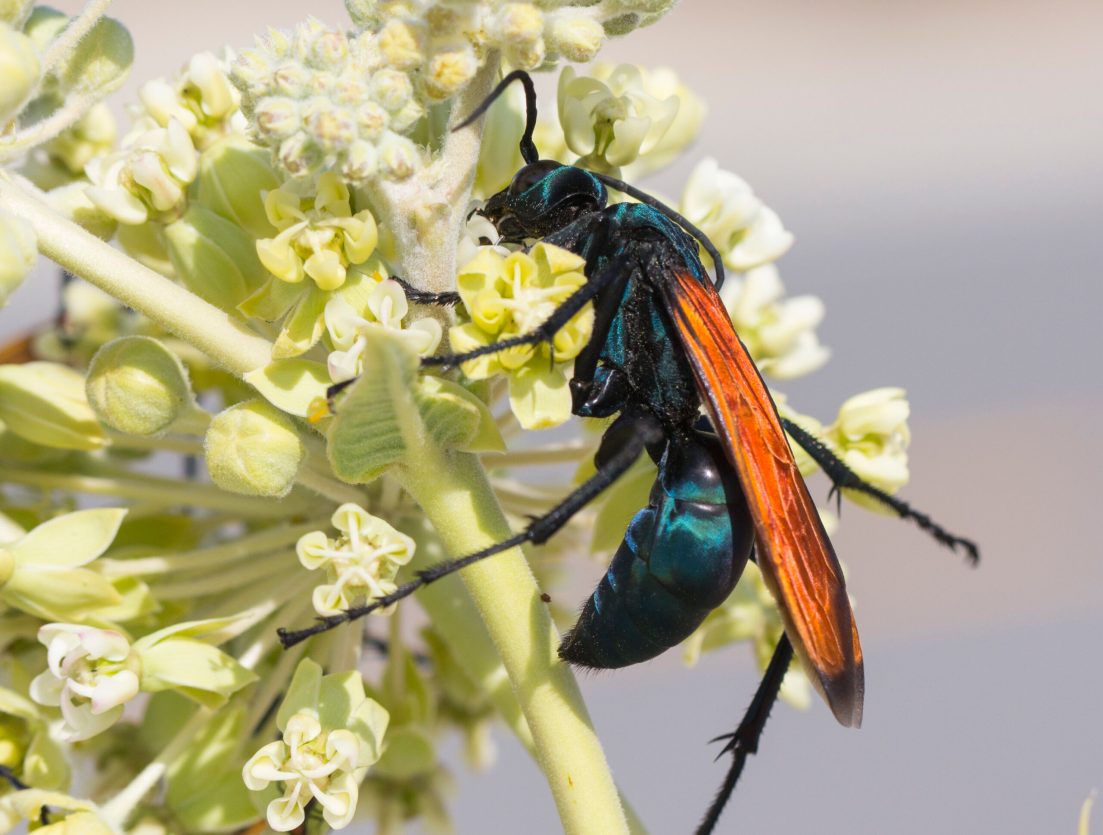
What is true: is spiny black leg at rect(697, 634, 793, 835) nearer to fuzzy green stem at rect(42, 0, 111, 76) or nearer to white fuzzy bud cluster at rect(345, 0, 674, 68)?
white fuzzy bud cluster at rect(345, 0, 674, 68)

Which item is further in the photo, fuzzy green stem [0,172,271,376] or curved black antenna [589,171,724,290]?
curved black antenna [589,171,724,290]

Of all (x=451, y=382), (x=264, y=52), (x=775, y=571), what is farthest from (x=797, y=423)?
(x=264, y=52)

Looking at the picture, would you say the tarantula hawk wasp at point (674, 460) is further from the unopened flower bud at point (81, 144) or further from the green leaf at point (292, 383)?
the unopened flower bud at point (81, 144)

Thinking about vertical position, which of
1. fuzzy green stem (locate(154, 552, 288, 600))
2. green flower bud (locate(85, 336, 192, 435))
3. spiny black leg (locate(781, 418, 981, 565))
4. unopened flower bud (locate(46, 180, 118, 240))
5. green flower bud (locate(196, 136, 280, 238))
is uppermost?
green flower bud (locate(196, 136, 280, 238))

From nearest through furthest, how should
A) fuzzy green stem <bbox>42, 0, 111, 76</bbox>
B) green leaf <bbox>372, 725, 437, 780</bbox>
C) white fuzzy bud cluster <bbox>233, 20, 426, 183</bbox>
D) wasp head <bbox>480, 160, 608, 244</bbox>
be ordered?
white fuzzy bud cluster <bbox>233, 20, 426, 183</bbox> < fuzzy green stem <bbox>42, 0, 111, 76</bbox> < wasp head <bbox>480, 160, 608, 244</bbox> < green leaf <bbox>372, 725, 437, 780</bbox>

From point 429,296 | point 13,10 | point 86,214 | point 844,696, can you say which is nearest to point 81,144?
point 86,214

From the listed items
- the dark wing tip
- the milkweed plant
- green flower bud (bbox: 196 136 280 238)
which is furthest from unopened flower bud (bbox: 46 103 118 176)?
the dark wing tip

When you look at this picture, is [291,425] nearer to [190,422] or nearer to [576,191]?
[190,422]
